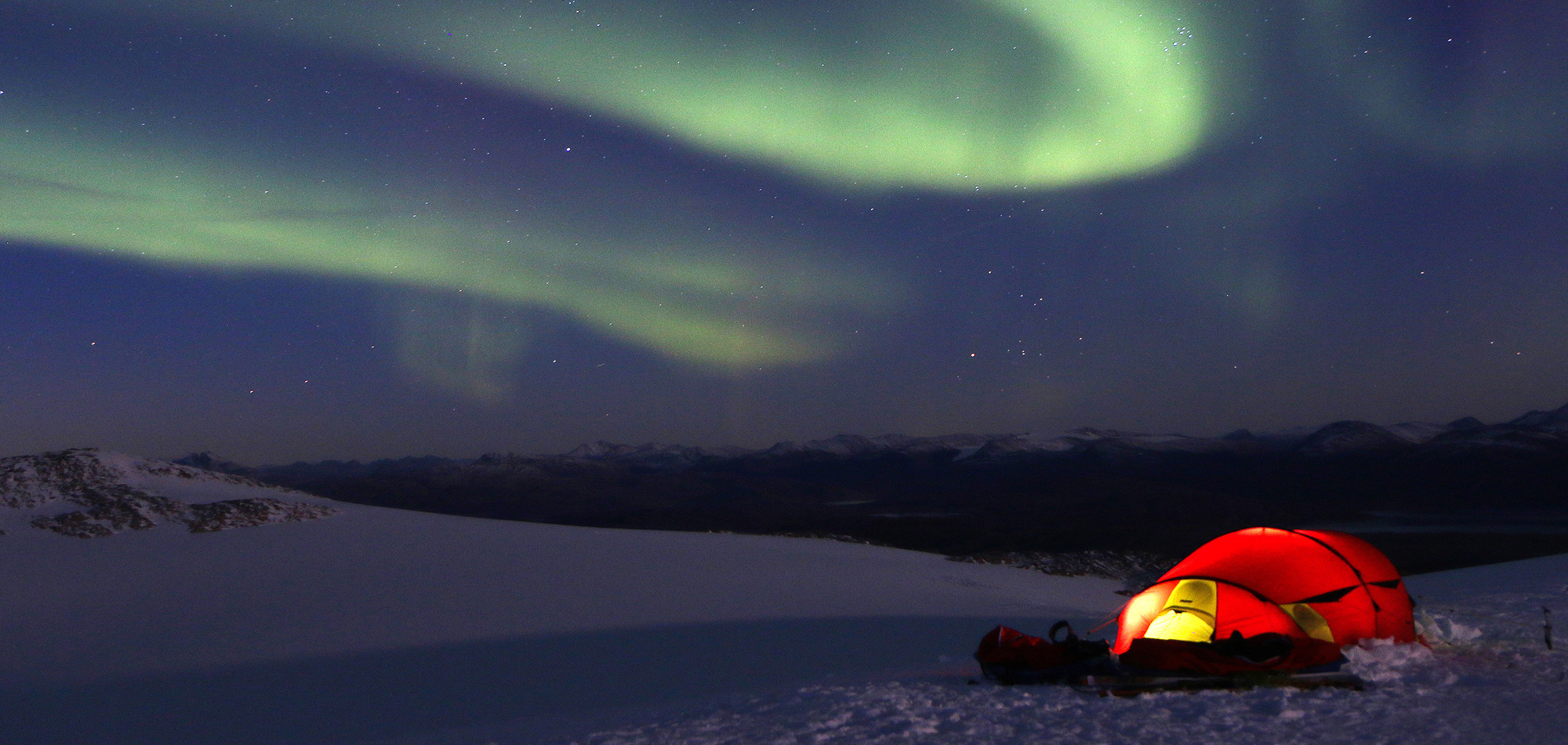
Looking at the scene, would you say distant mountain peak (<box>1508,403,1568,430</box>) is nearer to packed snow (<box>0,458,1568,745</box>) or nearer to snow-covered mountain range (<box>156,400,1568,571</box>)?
snow-covered mountain range (<box>156,400,1568,571</box>)

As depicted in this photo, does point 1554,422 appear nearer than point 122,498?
No

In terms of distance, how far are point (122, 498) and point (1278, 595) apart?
27.3 m

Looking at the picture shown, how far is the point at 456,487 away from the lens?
19350 cm

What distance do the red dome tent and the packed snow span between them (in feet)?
1.63

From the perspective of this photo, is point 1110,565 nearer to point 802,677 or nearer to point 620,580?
point 620,580

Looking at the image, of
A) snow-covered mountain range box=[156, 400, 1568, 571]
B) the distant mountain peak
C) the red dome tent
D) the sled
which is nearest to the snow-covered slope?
the sled

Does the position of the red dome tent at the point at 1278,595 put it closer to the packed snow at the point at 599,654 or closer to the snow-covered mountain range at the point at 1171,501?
the packed snow at the point at 599,654

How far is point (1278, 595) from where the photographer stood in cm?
946

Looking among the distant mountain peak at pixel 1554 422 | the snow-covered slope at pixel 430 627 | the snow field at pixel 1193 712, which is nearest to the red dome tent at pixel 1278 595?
the snow field at pixel 1193 712

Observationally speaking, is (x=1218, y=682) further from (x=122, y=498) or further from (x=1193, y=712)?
(x=122, y=498)

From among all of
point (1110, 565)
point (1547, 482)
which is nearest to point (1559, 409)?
point (1547, 482)

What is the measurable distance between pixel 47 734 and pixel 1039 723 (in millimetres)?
9928

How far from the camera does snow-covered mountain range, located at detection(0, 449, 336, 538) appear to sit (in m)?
21.3

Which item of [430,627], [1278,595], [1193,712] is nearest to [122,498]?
[430,627]
